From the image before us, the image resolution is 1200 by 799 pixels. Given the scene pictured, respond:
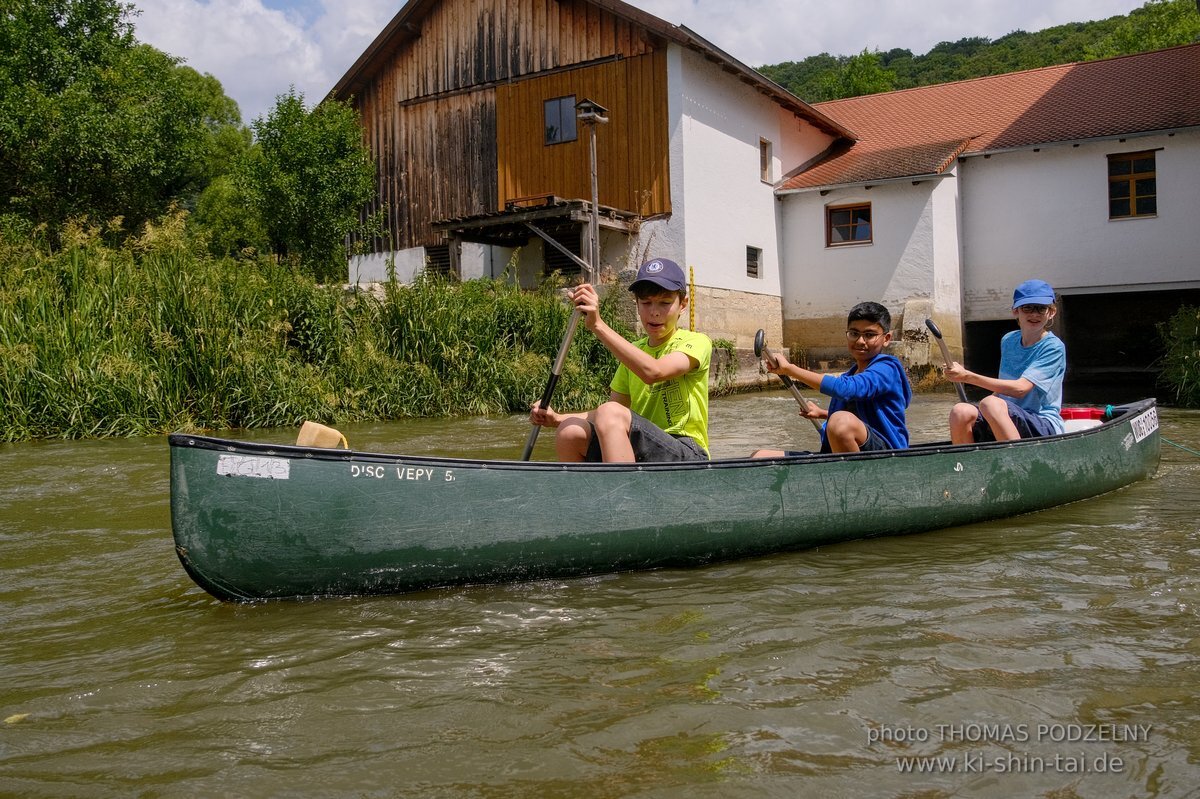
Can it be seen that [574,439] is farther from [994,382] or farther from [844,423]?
[994,382]

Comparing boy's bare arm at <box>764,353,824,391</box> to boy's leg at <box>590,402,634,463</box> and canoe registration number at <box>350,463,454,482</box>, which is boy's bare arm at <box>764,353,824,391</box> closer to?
boy's leg at <box>590,402,634,463</box>

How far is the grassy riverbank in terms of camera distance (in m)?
9.90

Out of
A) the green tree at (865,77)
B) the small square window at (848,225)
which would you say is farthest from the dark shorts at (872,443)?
the green tree at (865,77)

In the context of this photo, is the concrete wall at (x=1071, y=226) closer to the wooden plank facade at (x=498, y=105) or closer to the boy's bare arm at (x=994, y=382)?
the wooden plank facade at (x=498, y=105)

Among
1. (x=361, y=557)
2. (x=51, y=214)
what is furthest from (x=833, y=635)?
(x=51, y=214)

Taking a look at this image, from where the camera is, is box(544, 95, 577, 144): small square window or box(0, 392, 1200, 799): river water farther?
box(544, 95, 577, 144): small square window

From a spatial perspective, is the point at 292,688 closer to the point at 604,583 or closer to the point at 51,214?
the point at 604,583

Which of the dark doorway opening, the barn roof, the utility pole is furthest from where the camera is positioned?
the dark doorway opening

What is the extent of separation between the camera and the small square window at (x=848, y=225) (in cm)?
2023

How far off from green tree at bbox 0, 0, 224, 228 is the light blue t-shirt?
18.4m

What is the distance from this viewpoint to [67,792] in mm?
2359

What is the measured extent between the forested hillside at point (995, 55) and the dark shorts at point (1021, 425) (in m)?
29.0

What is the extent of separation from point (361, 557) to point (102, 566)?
1.75 metres

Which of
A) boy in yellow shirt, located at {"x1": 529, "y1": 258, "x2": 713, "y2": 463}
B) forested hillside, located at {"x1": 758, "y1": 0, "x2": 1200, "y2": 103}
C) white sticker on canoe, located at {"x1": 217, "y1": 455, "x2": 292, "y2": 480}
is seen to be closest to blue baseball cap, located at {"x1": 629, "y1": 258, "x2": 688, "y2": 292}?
boy in yellow shirt, located at {"x1": 529, "y1": 258, "x2": 713, "y2": 463}
